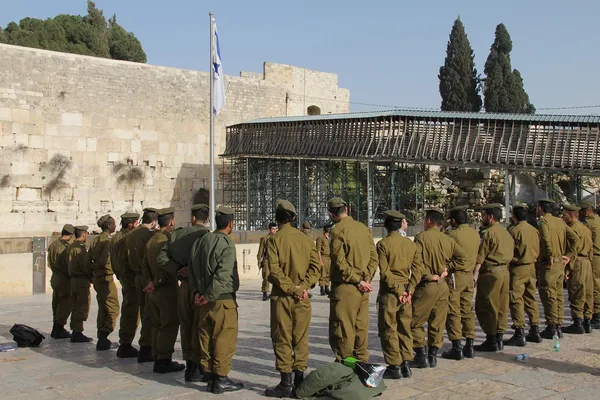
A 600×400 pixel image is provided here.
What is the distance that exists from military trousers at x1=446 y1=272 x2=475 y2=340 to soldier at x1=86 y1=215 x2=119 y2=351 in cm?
386

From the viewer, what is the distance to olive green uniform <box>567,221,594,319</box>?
7996mm

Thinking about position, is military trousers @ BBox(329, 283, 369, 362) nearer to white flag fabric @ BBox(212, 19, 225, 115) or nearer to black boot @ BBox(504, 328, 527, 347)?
black boot @ BBox(504, 328, 527, 347)

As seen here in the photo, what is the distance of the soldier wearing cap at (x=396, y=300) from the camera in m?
5.91

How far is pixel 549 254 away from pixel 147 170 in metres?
20.9

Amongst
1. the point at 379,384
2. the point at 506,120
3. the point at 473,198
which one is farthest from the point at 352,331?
the point at 473,198

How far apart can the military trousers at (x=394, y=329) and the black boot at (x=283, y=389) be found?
990 millimetres

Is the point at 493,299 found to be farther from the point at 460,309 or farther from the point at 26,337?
the point at 26,337

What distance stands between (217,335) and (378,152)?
15.7 meters

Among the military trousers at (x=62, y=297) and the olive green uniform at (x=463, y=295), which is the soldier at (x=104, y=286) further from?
the olive green uniform at (x=463, y=295)

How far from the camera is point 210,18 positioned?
16062 mm

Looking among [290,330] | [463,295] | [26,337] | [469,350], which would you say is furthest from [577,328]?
[26,337]

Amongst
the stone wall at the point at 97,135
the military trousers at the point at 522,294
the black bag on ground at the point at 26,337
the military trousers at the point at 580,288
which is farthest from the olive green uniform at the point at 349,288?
the stone wall at the point at 97,135

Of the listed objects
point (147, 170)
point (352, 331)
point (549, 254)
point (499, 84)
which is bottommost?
point (352, 331)

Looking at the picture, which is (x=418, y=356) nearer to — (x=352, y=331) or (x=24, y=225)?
(x=352, y=331)
